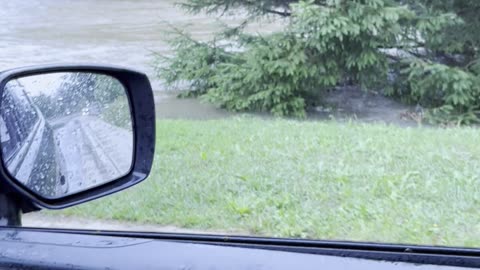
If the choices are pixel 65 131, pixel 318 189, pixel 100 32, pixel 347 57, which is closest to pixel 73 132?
pixel 65 131

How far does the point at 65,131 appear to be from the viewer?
6.50 feet

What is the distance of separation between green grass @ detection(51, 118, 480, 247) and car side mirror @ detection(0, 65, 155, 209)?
1898mm

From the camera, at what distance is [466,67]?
1159 centimetres

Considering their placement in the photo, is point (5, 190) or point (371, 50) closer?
point (5, 190)

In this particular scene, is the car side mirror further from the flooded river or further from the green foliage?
the green foliage

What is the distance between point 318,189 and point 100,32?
1542 centimetres

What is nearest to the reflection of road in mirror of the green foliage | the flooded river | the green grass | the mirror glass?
the mirror glass

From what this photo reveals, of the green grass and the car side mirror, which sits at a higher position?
the car side mirror

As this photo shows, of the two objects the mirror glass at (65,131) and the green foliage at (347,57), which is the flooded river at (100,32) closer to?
the green foliage at (347,57)

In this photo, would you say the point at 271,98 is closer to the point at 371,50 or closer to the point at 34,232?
the point at 371,50

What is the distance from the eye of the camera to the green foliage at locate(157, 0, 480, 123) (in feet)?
34.3

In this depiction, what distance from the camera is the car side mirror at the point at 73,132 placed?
5.70 ft

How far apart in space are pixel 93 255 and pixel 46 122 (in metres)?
0.60

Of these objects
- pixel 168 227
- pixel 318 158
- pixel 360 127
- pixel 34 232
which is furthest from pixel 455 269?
pixel 360 127
